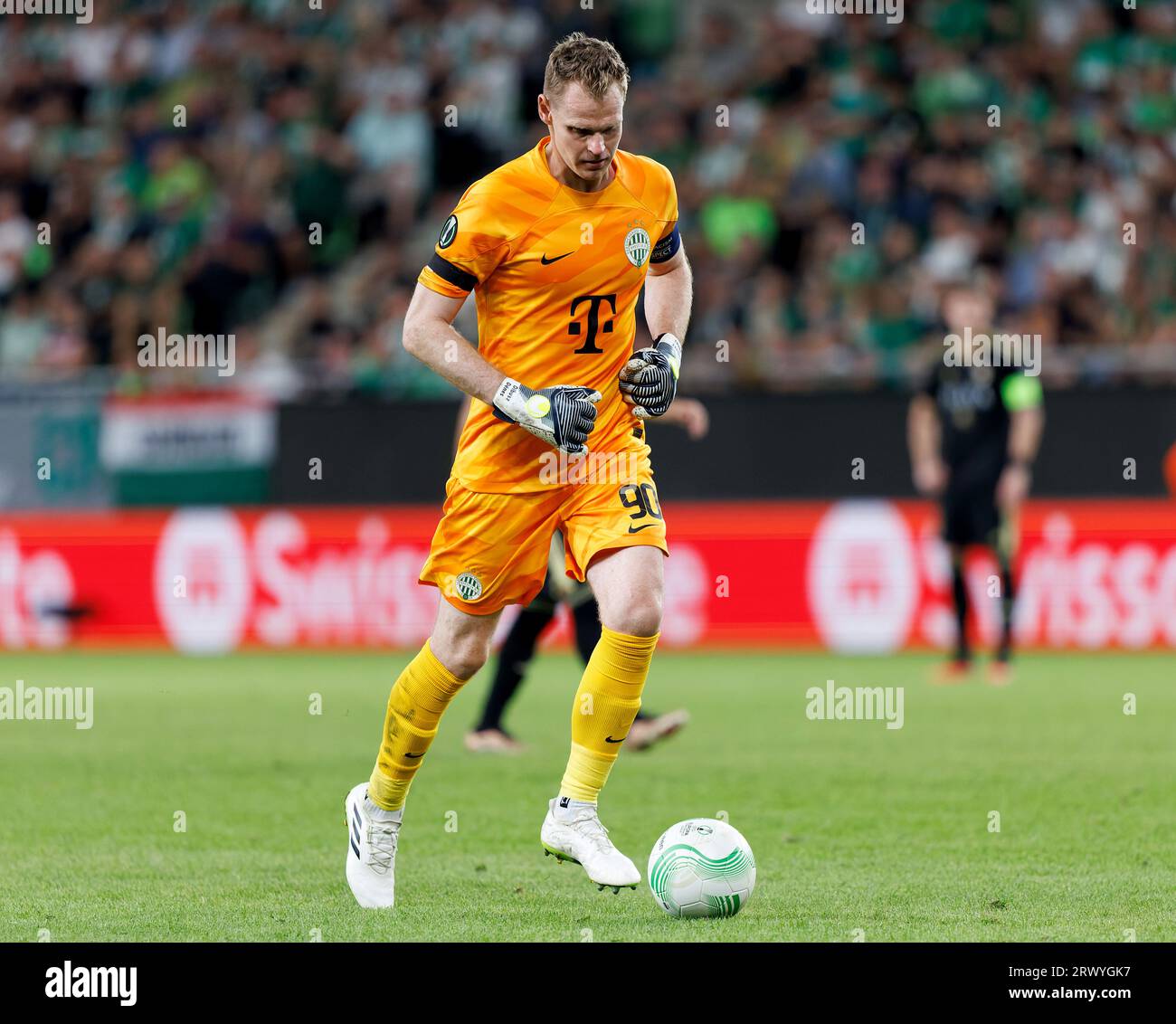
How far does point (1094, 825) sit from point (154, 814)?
3.71 metres

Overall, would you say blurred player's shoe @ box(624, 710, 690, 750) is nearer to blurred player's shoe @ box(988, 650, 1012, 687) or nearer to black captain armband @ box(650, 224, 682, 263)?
black captain armband @ box(650, 224, 682, 263)

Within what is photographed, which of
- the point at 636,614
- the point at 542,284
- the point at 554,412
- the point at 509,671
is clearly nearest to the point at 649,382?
the point at 554,412

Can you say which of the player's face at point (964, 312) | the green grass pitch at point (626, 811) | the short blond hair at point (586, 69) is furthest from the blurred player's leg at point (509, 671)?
the player's face at point (964, 312)

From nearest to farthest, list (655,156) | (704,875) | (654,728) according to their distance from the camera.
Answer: (704,875) < (654,728) < (655,156)

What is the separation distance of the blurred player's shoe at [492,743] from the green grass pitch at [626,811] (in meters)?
0.10

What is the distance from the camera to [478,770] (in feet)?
32.6

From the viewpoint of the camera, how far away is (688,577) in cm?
1609

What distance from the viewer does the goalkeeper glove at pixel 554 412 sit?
627cm

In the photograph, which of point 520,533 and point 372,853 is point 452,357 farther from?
point 372,853

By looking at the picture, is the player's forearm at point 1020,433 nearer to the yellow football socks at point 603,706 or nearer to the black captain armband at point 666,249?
the black captain armband at point 666,249

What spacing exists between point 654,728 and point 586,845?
367 cm

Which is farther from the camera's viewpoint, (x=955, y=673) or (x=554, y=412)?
(x=955, y=673)
